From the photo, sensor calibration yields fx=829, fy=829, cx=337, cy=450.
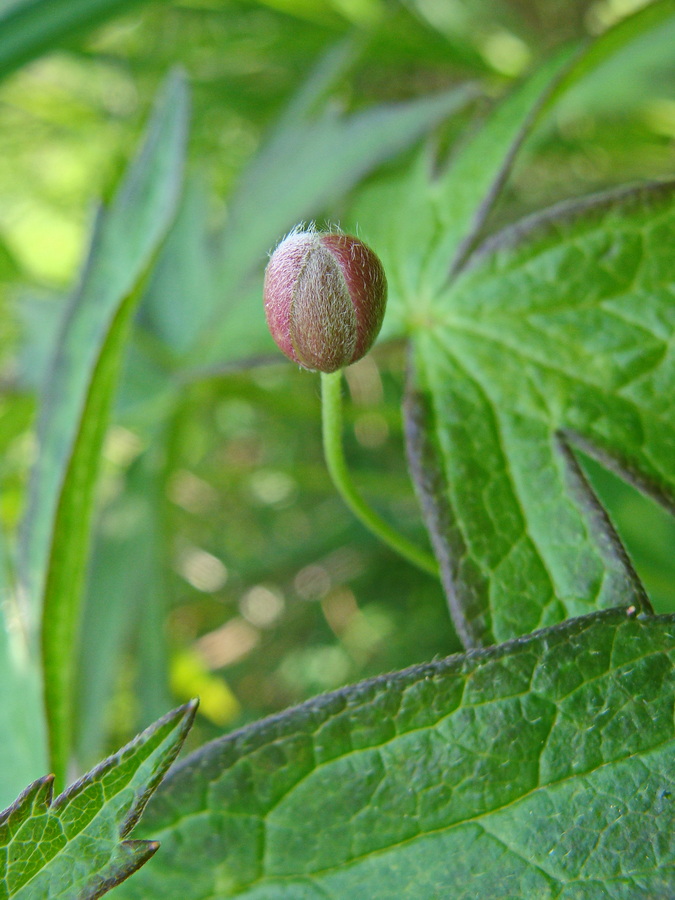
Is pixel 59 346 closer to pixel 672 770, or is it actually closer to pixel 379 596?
pixel 672 770

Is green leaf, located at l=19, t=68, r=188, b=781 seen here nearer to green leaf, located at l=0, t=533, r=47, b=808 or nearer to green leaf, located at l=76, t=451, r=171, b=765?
green leaf, located at l=0, t=533, r=47, b=808

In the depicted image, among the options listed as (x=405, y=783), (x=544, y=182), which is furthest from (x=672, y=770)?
(x=544, y=182)

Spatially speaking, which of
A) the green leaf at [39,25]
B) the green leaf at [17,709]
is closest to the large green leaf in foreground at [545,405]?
the green leaf at [17,709]

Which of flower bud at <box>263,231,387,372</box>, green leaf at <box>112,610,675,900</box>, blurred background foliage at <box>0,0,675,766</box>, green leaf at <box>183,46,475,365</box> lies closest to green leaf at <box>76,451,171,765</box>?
blurred background foliage at <box>0,0,675,766</box>

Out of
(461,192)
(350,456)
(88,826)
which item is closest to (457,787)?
(88,826)

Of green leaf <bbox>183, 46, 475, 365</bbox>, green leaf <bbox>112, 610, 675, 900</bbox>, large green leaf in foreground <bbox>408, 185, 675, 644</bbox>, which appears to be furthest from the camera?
green leaf <bbox>183, 46, 475, 365</bbox>

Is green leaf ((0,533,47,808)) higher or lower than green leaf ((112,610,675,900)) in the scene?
higher

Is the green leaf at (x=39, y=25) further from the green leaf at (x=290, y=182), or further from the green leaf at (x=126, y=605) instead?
the green leaf at (x=126, y=605)
